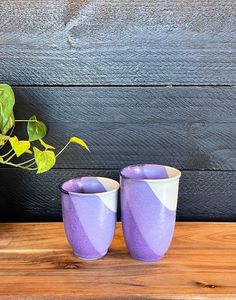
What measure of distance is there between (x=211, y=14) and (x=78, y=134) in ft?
1.17

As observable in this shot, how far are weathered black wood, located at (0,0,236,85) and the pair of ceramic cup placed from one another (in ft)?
0.86

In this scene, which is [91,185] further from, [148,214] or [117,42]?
[117,42]

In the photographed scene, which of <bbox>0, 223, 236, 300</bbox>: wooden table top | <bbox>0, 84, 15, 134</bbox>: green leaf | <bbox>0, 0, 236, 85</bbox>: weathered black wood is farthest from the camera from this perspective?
<bbox>0, 0, 236, 85</bbox>: weathered black wood

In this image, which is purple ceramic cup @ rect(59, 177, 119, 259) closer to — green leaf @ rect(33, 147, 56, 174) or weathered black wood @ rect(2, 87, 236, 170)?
green leaf @ rect(33, 147, 56, 174)

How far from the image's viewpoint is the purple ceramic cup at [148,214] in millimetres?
688

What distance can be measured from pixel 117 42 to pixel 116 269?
440 millimetres

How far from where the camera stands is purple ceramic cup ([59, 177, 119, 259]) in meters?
0.69

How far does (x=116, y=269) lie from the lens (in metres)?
0.68

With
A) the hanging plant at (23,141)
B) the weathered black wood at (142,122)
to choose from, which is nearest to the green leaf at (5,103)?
the hanging plant at (23,141)

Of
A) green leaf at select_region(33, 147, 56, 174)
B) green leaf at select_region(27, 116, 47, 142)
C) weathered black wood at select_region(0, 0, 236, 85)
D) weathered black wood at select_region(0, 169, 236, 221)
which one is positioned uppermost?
weathered black wood at select_region(0, 0, 236, 85)

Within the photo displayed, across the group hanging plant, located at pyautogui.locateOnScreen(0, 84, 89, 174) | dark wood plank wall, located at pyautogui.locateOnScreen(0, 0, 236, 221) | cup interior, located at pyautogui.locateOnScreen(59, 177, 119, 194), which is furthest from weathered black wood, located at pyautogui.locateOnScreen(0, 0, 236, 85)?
cup interior, located at pyautogui.locateOnScreen(59, 177, 119, 194)

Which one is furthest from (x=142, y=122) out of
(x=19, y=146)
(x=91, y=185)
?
(x=19, y=146)

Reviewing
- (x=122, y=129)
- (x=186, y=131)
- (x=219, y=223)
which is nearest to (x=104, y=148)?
(x=122, y=129)

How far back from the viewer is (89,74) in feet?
2.89
